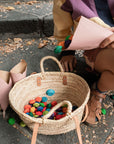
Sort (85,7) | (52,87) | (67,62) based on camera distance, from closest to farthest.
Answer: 1. (85,7)
2. (52,87)
3. (67,62)

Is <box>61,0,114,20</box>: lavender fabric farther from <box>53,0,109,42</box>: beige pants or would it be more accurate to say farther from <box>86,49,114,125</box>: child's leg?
<box>86,49,114,125</box>: child's leg

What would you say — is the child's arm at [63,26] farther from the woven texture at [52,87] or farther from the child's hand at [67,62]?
the woven texture at [52,87]

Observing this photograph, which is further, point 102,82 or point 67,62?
point 67,62

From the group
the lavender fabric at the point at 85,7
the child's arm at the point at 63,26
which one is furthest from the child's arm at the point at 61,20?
the lavender fabric at the point at 85,7

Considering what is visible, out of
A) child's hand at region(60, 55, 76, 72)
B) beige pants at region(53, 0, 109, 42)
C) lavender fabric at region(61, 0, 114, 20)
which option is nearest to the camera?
lavender fabric at region(61, 0, 114, 20)

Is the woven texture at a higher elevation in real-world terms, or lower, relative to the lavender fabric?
lower

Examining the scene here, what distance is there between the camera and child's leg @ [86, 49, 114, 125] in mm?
881

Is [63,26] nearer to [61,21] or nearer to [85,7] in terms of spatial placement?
[61,21]

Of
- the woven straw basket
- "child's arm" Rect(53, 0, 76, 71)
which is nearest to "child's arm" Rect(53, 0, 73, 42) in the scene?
"child's arm" Rect(53, 0, 76, 71)

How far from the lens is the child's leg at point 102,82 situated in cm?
88

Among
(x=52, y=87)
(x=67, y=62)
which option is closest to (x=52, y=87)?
(x=52, y=87)

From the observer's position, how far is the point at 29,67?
130 cm

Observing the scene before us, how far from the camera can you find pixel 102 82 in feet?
3.06

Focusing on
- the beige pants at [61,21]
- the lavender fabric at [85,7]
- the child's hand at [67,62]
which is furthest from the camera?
the child's hand at [67,62]
